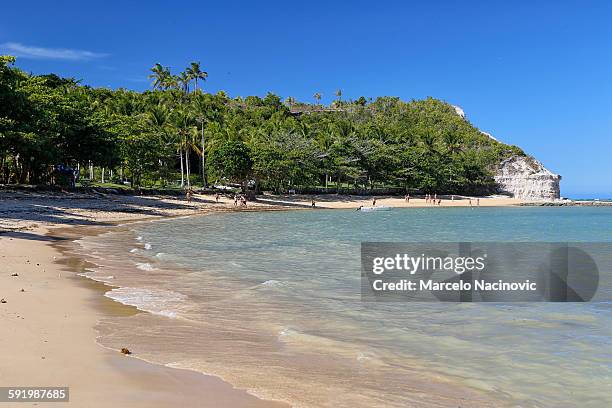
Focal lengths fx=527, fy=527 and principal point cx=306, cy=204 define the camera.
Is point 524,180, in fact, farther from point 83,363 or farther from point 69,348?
point 83,363

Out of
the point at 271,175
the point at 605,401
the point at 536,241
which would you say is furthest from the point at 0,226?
the point at 271,175

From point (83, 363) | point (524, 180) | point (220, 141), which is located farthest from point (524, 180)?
point (83, 363)

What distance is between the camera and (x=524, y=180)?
11244 centimetres

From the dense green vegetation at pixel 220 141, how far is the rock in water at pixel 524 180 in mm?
2883

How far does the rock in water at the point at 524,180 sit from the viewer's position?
11238cm

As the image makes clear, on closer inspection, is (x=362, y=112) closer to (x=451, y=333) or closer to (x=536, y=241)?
(x=536, y=241)

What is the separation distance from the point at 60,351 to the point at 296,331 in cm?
372

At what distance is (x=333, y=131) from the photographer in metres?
101

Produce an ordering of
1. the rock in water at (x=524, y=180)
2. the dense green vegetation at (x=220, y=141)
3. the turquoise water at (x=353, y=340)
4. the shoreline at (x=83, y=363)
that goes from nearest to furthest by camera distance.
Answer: the shoreline at (x=83, y=363), the turquoise water at (x=353, y=340), the dense green vegetation at (x=220, y=141), the rock in water at (x=524, y=180)

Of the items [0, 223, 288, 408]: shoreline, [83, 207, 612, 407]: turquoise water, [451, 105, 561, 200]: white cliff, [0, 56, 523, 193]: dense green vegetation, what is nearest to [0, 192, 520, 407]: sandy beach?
[0, 223, 288, 408]: shoreline

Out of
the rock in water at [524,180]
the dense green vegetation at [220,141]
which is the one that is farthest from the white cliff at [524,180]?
the dense green vegetation at [220,141]

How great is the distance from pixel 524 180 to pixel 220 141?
7087cm

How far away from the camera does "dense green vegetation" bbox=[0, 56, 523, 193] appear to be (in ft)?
145

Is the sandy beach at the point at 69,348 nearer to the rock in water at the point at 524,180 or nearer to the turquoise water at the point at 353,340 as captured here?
the turquoise water at the point at 353,340
